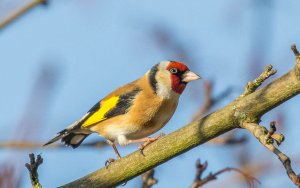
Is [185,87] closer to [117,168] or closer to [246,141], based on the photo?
[246,141]

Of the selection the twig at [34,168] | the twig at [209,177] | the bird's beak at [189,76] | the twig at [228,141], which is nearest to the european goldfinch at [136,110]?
the bird's beak at [189,76]

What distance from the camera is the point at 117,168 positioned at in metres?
3.33

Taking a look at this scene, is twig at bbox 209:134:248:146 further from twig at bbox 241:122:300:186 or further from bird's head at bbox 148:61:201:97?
twig at bbox 241:122:300:186

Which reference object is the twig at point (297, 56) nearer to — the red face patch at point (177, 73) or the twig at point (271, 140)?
the twig at point (271, 140)

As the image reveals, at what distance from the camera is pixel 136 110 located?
187 inches

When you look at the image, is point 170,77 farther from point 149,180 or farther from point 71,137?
point 149,180

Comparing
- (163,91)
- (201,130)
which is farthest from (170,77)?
(201,130)

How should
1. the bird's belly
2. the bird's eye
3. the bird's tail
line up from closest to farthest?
1. the bird's belly
2. the bird's tail
3. the bird's eye

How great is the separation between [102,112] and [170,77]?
0.73 m

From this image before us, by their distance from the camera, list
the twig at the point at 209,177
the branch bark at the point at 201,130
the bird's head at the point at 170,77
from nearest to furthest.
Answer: the branch bark at the point at 201,130, the twig at the point at 209,177, the bird's head at the point at 170,77

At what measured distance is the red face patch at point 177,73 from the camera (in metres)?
5.12

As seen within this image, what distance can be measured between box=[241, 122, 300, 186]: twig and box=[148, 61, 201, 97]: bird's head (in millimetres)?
2042

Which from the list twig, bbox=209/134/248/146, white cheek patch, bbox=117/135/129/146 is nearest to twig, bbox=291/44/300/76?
twig, bbox=209/134/248/146

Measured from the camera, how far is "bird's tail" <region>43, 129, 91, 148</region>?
484 centimetres
